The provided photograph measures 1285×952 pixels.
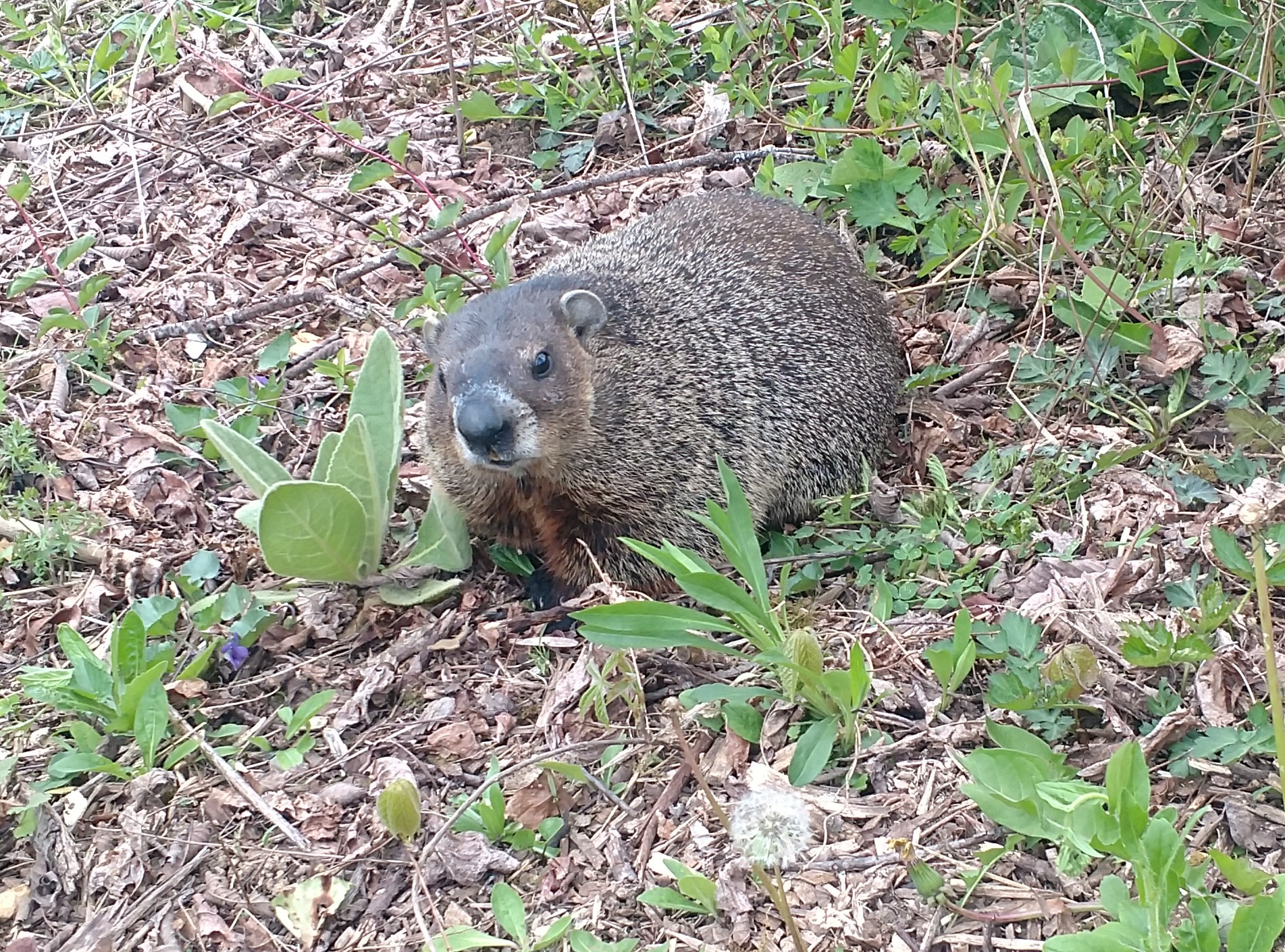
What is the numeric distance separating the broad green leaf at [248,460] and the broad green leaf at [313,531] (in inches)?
10.2

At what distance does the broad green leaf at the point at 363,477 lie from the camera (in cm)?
395

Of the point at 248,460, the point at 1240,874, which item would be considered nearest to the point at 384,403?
the point at 248,460

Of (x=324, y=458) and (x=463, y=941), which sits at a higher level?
(x=324, y=458)

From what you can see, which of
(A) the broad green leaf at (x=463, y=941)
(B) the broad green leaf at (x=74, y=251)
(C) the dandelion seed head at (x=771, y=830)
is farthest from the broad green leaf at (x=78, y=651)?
(B) the broad green leaf at (x=74, y=251)

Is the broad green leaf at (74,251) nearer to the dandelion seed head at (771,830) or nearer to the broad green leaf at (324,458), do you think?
the broad green leaf at (324,458)

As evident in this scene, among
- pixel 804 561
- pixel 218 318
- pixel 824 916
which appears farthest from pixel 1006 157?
pixel 218 318

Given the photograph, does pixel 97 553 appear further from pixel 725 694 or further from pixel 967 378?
pixel 967 378

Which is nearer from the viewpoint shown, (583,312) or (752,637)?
(752,637)

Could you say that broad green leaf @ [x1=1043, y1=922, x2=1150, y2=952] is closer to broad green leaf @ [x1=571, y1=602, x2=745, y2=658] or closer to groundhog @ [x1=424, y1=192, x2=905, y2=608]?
broad green leaf @ [x1=571, y1=602, x2=745, y2=658]

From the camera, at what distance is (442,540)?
4250mm

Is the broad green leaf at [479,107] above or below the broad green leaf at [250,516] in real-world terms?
above

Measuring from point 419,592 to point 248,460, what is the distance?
74cm

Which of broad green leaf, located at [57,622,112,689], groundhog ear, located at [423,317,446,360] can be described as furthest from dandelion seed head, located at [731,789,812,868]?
groundhog ear, located at [423,317,446,360]

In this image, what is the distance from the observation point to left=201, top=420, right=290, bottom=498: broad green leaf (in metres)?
4.05
